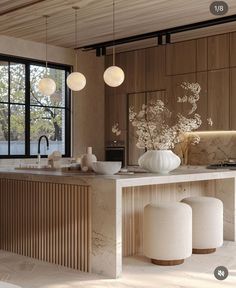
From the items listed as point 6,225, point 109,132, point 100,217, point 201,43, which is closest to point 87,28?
point 201,43

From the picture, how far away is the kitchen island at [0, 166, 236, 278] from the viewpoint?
330 centimetres

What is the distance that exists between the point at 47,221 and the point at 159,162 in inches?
40.8

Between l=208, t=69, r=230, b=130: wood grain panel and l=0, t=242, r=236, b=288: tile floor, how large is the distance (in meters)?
2.72

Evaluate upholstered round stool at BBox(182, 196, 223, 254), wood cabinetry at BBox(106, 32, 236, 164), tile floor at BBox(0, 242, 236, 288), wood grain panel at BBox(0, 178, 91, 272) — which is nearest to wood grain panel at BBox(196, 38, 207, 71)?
wood cabinetry at BBox(106, 32, 236, 164)

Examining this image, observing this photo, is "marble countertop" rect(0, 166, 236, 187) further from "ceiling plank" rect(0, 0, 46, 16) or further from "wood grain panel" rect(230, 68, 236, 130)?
"wood grain panel" rect(230, 68, 236, 130)

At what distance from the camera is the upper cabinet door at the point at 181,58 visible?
6648 mm

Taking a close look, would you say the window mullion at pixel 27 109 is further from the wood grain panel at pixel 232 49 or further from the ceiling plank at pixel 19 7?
the wood grain panel at pixel 232 49

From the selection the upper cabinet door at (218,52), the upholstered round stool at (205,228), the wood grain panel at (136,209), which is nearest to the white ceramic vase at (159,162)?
the wood grain panel at (136,209)

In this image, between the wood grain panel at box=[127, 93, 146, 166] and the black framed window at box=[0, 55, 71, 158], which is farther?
the wood grain panel at box=[127, 93, 146, 166]

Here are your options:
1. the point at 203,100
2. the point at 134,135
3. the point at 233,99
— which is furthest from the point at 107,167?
the point at 134,135

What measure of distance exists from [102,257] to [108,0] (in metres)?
2.90

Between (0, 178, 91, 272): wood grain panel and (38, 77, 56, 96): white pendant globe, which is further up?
(38, 77, 56, 96): white pendant globe

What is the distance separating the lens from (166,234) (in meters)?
3.55

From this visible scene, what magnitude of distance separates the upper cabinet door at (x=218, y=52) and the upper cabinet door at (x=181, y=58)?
0.26 metres
